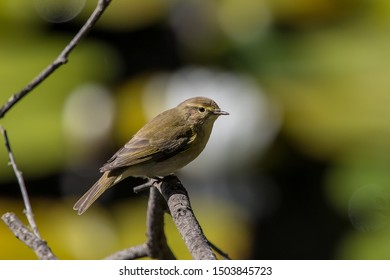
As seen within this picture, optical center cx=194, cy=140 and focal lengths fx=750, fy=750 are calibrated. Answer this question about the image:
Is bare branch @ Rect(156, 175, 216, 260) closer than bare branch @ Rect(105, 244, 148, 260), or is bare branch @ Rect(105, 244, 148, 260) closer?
bare branch @ Rect(156, 175, 216, 260)

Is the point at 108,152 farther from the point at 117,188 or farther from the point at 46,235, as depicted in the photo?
the point at 46,235

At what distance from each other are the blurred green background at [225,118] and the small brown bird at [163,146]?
1321mm

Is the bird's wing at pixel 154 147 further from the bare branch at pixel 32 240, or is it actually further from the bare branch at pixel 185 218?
the bare branch at pixel 32 240

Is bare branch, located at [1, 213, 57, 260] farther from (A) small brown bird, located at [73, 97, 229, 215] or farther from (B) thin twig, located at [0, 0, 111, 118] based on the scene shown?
(A) small brown bird, located at [73, 97, 229, 215]

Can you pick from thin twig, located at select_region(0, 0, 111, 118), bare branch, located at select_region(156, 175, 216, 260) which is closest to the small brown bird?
bare branch, located at select_region(156, 175, 216, 260)

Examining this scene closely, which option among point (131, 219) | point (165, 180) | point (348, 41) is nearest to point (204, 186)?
point (131, 219)

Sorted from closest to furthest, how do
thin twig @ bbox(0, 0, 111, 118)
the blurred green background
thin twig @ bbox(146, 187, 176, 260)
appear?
thin twig @ bbox(0, 0, 111, 118)
thin twig @ bbox(146, 187, 176, 260)
the blurred green background

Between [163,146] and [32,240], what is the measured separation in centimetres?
121

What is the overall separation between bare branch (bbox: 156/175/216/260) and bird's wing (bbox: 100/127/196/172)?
310 millimetres

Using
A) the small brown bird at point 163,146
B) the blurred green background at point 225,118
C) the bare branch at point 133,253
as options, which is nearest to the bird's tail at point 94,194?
the small brown bird at point 163,146

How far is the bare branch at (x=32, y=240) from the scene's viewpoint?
1.67m

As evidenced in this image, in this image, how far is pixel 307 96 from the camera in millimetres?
4648

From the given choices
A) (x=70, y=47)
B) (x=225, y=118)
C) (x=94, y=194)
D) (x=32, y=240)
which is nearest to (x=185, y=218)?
(x=32, y=240)

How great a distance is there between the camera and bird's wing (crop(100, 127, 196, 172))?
2.79m
